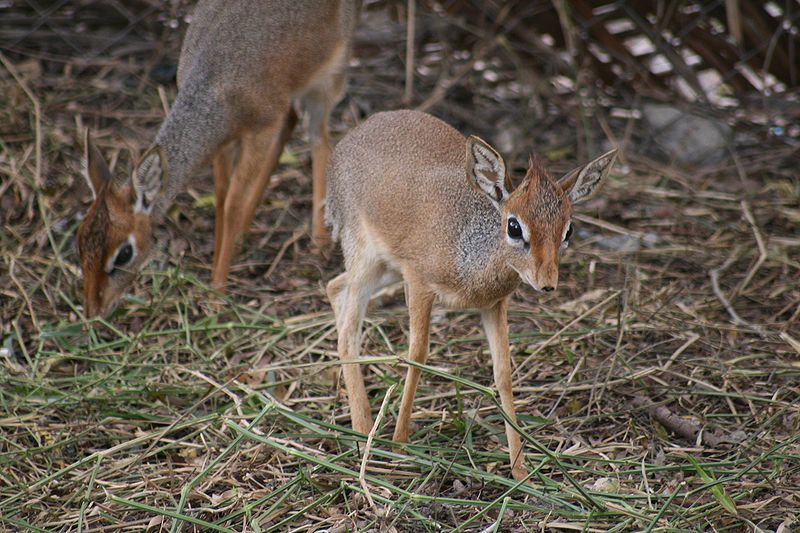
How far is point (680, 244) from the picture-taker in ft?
18.7

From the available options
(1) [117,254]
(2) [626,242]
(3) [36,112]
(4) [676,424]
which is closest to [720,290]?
(2) [626,242]

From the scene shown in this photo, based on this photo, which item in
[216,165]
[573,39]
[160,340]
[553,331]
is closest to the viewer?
[553,331]

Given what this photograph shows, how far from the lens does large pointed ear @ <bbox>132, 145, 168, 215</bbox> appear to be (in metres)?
5.09

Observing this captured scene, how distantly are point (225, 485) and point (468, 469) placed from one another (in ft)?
2.95

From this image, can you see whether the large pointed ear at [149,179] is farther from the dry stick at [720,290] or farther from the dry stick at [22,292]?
the dry stick at [720,290]

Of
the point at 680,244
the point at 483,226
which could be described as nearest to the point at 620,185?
the point at 680,244

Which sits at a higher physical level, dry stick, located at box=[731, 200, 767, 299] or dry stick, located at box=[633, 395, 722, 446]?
dry stick, located at box=[633, 395, 722, 446]

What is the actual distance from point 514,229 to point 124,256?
2369 millimetres

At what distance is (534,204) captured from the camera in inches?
132

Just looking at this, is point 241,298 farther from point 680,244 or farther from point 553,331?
point 680,244

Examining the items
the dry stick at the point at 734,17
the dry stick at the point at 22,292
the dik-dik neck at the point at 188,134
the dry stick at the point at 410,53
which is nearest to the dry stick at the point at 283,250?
the dik-dik neck at the point at 188,134

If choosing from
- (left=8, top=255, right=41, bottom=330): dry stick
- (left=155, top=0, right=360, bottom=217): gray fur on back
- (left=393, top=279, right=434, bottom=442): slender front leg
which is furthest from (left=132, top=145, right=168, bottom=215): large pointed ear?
(left=393, top=279, right=434, bottom=442): slender front leg

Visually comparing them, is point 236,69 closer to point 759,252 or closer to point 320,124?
point 320,124

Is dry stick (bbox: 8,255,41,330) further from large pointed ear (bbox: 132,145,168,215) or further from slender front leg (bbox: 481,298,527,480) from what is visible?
slender front leg (bbox: 481,298,527,480)
